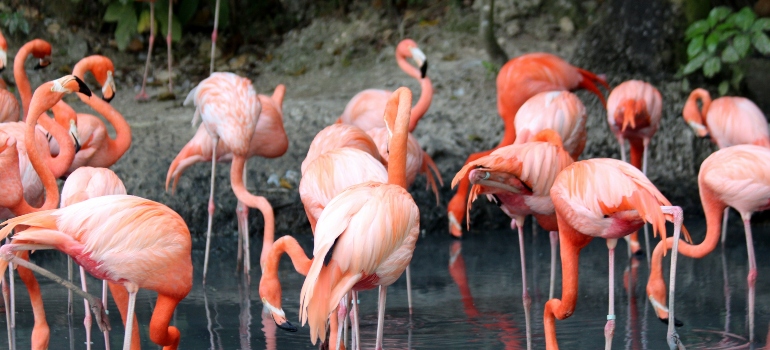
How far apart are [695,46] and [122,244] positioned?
500 centimetres

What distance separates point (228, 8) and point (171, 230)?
6717 millimetres

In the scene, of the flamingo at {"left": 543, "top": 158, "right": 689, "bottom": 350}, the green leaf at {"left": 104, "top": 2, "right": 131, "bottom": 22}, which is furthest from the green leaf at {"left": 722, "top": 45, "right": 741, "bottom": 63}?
the green leaf at {"left": 104, "top": 2, "right": 131, "bottom": 22}

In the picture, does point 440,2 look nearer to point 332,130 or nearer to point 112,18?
point 112,18

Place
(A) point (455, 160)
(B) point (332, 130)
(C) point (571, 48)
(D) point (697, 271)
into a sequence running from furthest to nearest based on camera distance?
(C) point (571, 48) < (A) point (455, 160) < (D) point (697, 271) < (B) point (332, 130)

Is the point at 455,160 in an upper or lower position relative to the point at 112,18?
lower

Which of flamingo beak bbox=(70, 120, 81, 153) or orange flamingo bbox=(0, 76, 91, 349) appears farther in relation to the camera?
flamingo beak bbox=(70, 120, 81, 153)

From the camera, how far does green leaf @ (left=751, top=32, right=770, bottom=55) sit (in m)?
6.60

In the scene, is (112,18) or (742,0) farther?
(112,18)

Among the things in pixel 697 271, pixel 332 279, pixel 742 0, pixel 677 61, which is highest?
pixel 742 0

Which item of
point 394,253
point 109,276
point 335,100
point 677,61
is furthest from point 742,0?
point 109,276

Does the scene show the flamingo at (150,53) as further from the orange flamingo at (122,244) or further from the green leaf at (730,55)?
the orange flamingo at (122,244)

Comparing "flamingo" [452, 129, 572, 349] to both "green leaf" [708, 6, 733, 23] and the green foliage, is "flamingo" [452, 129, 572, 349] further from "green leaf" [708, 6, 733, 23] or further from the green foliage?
the green foliage

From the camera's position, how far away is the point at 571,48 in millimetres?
8922

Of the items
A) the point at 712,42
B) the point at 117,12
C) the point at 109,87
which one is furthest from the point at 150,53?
the point at 712,42
